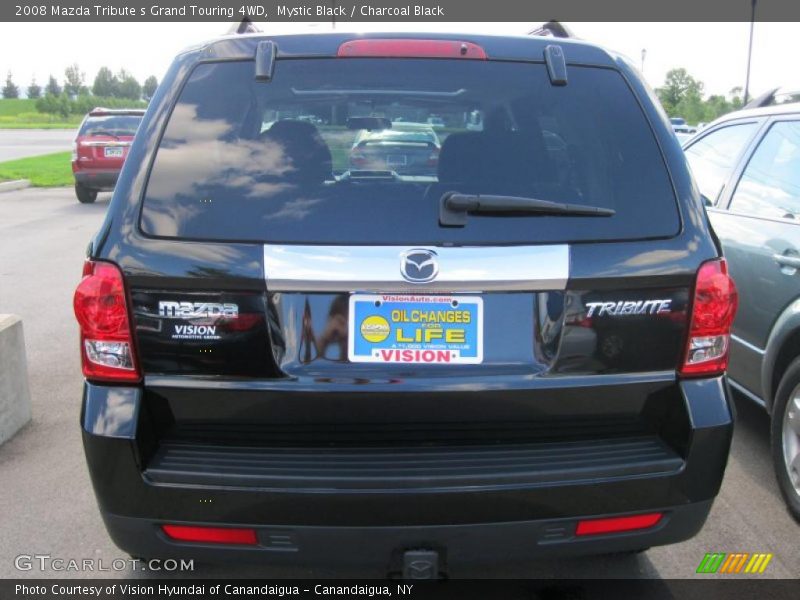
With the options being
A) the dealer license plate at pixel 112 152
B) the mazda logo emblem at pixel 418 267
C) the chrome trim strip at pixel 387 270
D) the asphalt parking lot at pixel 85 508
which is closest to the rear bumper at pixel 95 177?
the dealer license plate at pixel 112 152

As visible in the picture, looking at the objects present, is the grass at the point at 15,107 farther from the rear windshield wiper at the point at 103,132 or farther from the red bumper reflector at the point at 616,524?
the red bumper reflector at the point at 616,524

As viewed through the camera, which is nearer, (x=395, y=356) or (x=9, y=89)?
(x=395, y=356)

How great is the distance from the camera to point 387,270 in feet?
7.07

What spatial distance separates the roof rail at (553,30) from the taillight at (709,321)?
1.03 m

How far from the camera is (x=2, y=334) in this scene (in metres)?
4.39

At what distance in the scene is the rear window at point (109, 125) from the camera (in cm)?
1622

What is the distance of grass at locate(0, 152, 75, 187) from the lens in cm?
2023

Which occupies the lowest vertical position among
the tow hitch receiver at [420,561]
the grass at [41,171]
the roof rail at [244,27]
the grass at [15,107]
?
the grass at [15,107]

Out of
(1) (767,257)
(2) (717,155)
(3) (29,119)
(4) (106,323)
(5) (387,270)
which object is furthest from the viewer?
(3) (29,119)

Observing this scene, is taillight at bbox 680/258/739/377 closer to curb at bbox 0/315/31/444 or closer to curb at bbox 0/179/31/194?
curb at bbox 0/315/31/444

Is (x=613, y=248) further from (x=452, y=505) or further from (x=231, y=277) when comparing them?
(x=231, y=277)

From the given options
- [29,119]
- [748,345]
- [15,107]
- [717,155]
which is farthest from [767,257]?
[15,107]

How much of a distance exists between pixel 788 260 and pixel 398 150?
6.64 feet

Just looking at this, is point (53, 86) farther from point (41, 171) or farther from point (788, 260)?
point (788, 260)
